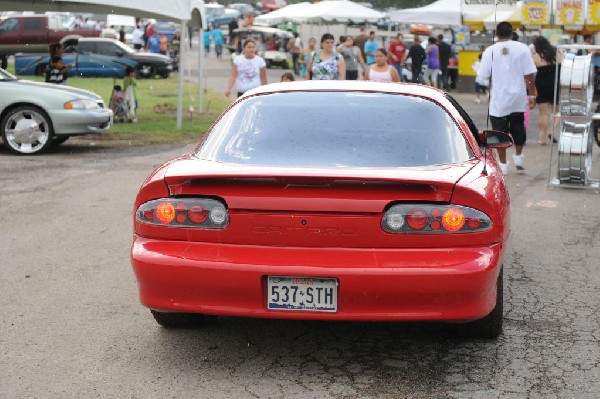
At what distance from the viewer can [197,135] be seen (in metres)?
17.0

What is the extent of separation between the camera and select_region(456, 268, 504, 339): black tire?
5.26m

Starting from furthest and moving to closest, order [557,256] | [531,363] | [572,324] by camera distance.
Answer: [557,256] < [572,324] < [531,363]

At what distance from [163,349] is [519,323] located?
6.57 ft

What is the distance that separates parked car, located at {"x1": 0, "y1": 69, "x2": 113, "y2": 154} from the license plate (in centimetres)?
1018

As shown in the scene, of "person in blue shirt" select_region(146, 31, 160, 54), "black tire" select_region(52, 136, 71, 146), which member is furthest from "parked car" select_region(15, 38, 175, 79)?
"black tire" select_region(52, 136, 71, 146)

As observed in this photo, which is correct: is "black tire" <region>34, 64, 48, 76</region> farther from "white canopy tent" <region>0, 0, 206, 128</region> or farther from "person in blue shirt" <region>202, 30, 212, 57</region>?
"person in blue shirt" <region>202, 30, 212, 57</region>

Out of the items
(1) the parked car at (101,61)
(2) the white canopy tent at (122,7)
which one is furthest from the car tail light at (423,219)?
(1) the parked car at (101,61)

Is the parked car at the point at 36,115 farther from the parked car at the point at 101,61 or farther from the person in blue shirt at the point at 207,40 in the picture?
the person in blue shirt at the point at 207,40

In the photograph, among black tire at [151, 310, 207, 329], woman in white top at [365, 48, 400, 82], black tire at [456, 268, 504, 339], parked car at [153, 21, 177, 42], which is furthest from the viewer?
parked car at [153, 21, 177, 42]

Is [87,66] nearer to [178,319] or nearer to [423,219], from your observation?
[178,319]

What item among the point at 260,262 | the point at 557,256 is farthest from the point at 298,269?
the point at 557,256

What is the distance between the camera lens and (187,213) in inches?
188

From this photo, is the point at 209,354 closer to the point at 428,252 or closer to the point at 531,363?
the point at 428,252

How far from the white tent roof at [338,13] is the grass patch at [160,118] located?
289 inches
